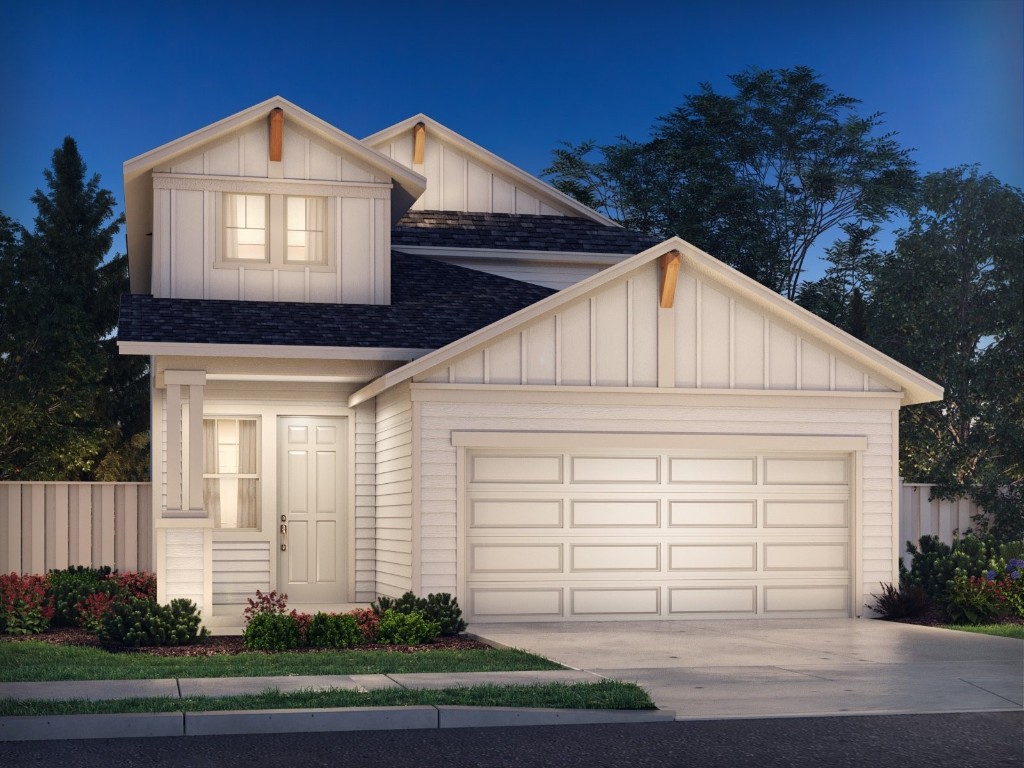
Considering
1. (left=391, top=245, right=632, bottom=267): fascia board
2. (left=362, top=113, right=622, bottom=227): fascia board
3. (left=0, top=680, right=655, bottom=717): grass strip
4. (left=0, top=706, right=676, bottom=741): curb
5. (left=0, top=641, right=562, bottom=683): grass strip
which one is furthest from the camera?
(left=362, top=113, right=622, bottom=227): fascia board

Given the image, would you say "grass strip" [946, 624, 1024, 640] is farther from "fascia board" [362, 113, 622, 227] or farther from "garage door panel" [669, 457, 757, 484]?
"fascia board" [362, 113, 622, 227]

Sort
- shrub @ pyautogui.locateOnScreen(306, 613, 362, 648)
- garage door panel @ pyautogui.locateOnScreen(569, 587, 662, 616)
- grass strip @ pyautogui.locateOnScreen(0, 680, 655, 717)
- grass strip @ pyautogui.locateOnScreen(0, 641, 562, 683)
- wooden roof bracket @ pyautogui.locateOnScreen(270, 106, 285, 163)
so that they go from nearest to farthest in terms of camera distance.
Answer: grass strip @ pyautogui.locateOnScreen(0, 680, 655, 717) < grass strip @ pyautogui.locateOnScreen(0, 641, 562, 683) < shrub @ pyautogui.locateOnScreen(306, 613, 362, 648) < garage door panel @ pyautogui.locateOnScreen(569, 587, 662, 616) < wooden roof bracket @ pyautogui.locateOnScreen(270, 106, 285, 163)

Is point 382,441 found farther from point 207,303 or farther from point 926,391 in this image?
point 926,391

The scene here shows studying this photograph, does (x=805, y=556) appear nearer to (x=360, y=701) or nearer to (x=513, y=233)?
(x=513, y=233)

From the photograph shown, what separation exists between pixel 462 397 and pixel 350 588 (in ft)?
13.2

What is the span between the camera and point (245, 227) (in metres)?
19.9

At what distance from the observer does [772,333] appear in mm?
18125

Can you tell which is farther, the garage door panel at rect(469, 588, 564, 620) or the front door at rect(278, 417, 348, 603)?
the front door at rect(278, 417, 348, 603)

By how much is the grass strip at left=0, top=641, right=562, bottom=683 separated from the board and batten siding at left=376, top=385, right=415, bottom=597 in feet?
11.1

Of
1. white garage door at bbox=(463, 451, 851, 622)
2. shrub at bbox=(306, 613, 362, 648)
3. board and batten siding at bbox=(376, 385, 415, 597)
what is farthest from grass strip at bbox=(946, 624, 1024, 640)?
shrub at bbox=(306, 613, 362, 648)

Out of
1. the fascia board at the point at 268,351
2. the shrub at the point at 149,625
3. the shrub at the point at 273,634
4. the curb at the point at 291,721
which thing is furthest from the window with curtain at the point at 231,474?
the curb at the point at 291,721

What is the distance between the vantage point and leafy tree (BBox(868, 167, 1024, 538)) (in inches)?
1064

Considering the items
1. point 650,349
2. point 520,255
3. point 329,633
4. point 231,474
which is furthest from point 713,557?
point 520,255

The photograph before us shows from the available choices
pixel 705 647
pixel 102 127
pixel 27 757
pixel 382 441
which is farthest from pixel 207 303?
pixel 27 757
